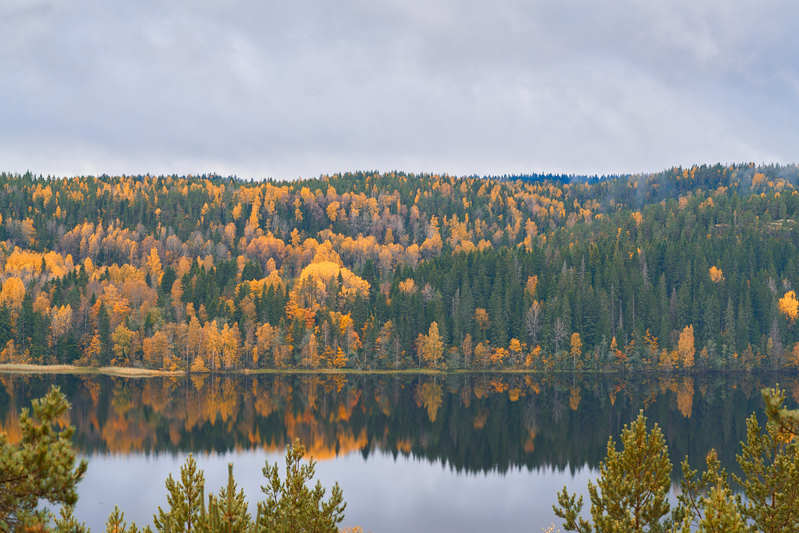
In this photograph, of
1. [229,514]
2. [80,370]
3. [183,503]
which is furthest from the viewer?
[80,370]

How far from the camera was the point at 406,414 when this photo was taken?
121250 mm

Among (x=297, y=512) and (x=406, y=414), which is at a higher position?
(x=297, y=512)

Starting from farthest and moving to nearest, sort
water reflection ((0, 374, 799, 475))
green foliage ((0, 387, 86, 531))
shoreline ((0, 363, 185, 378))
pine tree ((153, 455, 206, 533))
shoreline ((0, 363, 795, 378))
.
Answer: shoreline ((0, 363, 795, 378)), shoreline ((0, 363, 185, 378)), water reflection ((0, 374, 799, 475)), pine tree ((153, 455, 206, 533)), green foliage ((0, 387, 86, 531))

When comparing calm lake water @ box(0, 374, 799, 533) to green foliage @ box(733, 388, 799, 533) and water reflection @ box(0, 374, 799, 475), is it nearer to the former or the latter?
water reflection @ box(0, 374, 799, 475)

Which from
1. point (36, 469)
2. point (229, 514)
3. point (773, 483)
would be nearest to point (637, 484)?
point (773, 483)

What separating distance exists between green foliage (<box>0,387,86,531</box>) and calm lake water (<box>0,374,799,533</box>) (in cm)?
5089

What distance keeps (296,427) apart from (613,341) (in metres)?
102

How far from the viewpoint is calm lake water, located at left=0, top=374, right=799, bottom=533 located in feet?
239

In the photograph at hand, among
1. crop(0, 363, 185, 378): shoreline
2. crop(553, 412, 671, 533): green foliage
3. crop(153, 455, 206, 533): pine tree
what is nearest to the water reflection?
crop(0, 363, 185, 378): shoreline

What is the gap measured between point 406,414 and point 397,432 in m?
12.9

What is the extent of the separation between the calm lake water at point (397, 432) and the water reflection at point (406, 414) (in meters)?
0.27

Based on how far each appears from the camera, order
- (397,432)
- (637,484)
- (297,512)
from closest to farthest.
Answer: (297,512), (637,484), (397,432)

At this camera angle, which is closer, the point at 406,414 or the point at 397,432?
the point at 397,432

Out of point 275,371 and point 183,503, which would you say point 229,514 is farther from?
point 275,371
